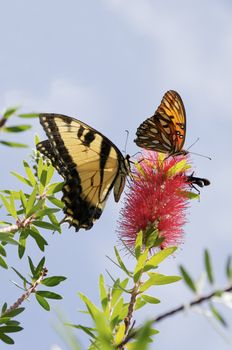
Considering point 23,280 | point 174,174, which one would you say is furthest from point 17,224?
point 174,174

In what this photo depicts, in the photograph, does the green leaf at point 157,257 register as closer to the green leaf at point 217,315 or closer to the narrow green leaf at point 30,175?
the narrow green leaf at point 30,175

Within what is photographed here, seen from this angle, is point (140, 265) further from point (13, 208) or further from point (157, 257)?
point (13, 208)

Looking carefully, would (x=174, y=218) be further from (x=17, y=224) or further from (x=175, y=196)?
(x=17, y=224)

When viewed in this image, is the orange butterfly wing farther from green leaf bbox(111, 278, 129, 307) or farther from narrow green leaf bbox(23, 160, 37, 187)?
green leaf bbox(111, 278, 129, 307)

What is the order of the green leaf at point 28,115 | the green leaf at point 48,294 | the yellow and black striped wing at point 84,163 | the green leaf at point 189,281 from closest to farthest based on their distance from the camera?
the green leaf at point 189,281 → the green leaf at point 28,115 → the green leaf at point 48,294 → the yellow and black striped wing at point 84,163

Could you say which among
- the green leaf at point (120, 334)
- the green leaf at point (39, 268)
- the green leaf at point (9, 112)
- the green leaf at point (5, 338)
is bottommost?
the green leaf at point (120, 334)

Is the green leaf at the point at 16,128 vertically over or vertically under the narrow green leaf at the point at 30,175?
under

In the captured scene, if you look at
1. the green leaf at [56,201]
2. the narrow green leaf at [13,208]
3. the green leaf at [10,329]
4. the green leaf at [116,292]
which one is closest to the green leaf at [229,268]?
the green leaf at [116,292]
